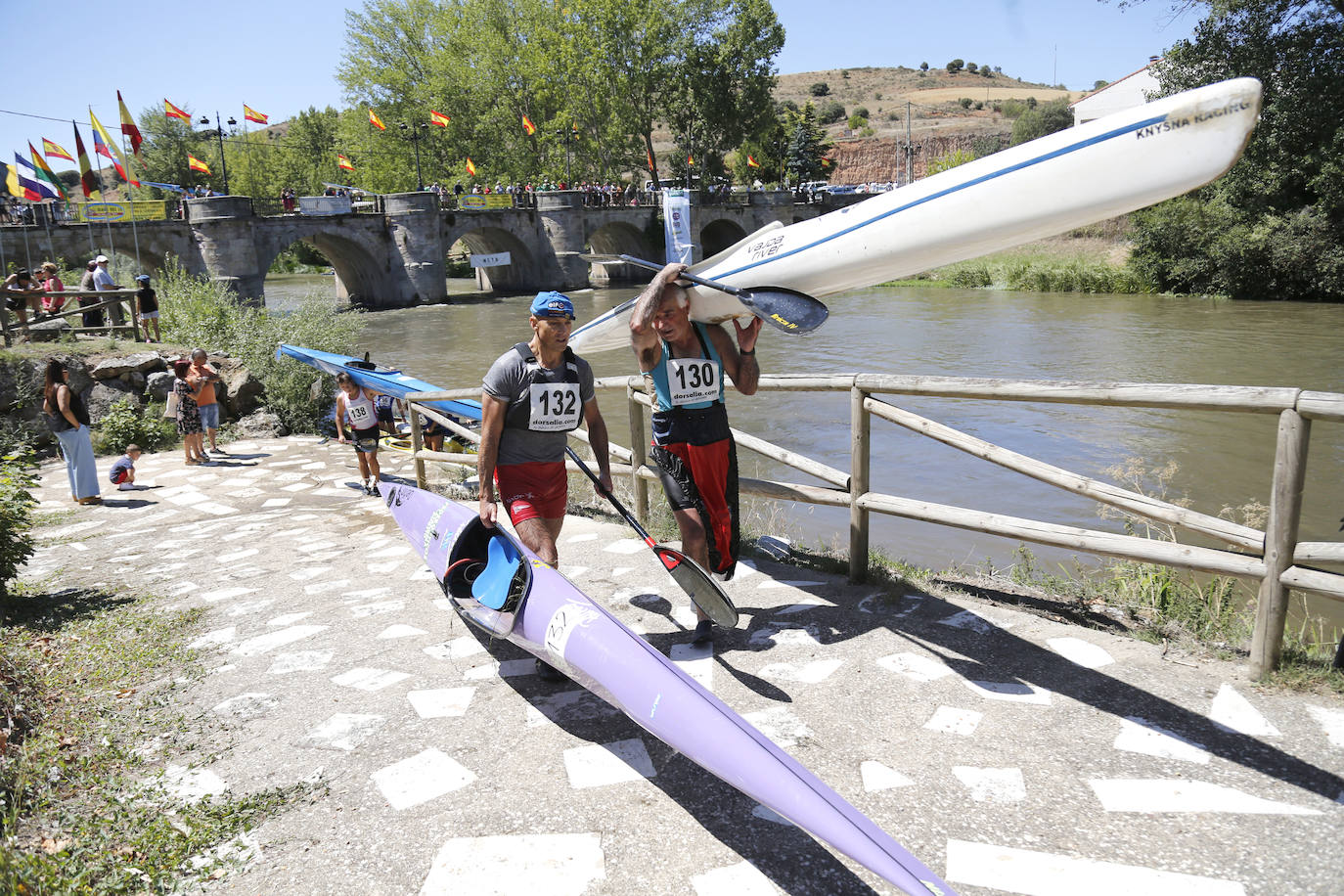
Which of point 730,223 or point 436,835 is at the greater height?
point 730,223

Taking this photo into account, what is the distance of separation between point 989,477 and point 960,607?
25.2 feet

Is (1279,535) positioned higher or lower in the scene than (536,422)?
lower

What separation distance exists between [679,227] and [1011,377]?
16.6 meters

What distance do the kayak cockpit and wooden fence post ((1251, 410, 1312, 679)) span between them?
303cm

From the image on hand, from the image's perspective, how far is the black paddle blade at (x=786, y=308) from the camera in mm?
4133

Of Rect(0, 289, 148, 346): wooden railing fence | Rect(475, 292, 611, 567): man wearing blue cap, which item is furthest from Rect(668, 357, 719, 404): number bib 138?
Rect(0, 289, 148, 346): wooden railing fence

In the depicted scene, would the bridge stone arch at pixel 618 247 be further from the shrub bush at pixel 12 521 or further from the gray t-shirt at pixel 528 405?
the gray t-shirt at pixel 528 405

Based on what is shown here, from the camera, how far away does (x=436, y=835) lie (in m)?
2.99

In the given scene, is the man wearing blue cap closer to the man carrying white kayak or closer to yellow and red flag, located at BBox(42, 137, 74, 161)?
the man carrying white kayak

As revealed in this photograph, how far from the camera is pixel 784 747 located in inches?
135

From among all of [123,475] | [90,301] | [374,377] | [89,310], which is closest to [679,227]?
[123,475]

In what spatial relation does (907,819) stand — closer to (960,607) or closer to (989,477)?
(960,607)

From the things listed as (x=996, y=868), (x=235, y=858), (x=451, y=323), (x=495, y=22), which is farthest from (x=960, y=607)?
(x=495, y=22)

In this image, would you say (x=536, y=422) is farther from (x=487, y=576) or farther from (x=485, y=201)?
Result: (x=485, y=201)
